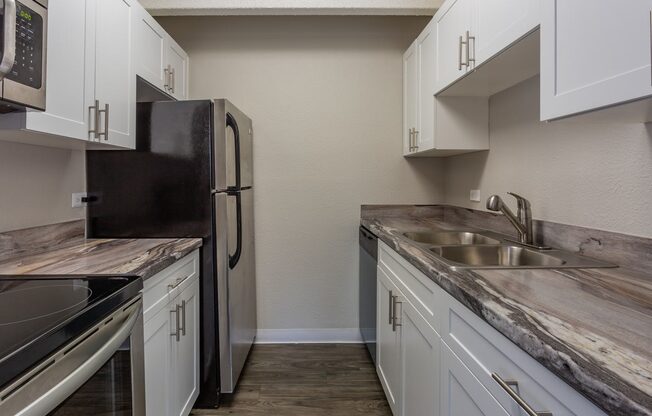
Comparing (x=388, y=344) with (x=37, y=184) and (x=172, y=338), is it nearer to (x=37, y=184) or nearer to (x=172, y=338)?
(x=172, y=338)

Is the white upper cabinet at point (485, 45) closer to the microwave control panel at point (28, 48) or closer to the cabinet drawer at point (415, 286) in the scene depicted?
the cabinet drawer at point (415, 286)

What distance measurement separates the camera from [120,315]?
1.08 metres

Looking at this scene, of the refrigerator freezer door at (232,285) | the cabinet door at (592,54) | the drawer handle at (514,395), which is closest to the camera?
the drawer handle at (514,395)

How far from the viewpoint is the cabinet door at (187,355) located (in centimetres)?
172

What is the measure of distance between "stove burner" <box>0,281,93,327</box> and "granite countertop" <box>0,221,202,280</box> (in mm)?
175

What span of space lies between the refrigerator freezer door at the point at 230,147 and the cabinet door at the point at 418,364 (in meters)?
1.18

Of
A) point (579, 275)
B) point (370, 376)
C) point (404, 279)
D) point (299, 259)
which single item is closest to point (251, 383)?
point (370, 376)

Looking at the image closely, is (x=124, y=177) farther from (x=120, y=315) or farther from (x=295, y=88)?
(x=295, y=88)

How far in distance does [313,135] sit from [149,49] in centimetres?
125

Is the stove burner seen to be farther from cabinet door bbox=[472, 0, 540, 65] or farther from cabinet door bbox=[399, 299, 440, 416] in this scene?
cabinet door bbox=[472, 0, 540, 65]

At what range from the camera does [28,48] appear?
1139 millimetres

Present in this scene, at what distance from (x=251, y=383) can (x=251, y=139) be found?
1.68m

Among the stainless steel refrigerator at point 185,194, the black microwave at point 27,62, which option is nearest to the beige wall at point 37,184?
the stainless steel refrigerator at point 185,194

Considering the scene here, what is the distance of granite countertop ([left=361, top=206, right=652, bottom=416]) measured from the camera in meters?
0.53
